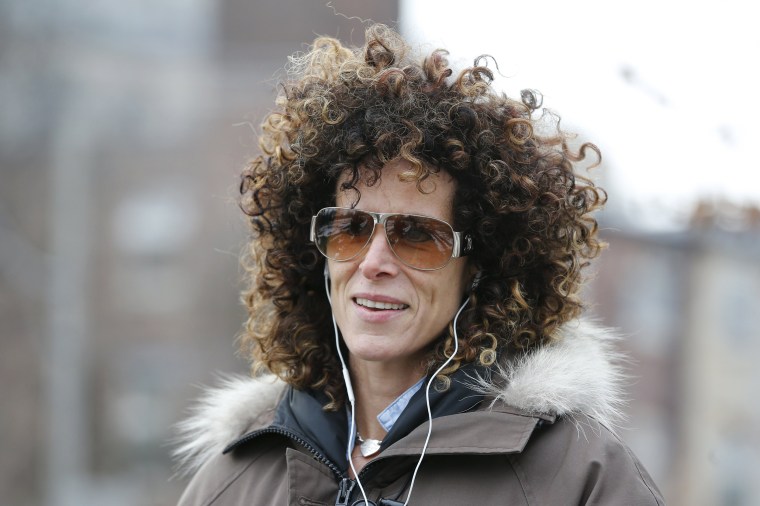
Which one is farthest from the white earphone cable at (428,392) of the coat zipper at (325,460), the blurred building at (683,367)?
the blurred building at (683,367)

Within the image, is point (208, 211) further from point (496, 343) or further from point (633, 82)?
point (496, 343)

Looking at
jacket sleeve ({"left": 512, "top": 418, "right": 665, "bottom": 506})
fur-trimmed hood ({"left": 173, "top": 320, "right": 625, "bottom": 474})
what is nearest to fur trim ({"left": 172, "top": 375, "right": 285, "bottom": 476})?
fur-trimmed hood ({"left": 173, "top": 320, "right": 625, "bottom": 474})

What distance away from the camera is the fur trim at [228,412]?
10.5 ft

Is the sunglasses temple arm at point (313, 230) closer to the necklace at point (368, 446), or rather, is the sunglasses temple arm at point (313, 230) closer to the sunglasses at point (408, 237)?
the sunglasses at point (408, 237)

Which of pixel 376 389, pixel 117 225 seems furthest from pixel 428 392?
pixel 117 225

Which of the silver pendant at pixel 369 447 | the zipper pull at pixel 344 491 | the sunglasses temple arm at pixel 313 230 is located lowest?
the zipper pull at pixel 344 491

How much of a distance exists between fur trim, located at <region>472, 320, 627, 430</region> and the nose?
1.28 feet

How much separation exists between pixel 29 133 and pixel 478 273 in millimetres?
20234

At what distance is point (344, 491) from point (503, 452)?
470mm

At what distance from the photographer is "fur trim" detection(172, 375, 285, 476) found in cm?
320

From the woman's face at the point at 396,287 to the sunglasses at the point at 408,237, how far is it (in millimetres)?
22

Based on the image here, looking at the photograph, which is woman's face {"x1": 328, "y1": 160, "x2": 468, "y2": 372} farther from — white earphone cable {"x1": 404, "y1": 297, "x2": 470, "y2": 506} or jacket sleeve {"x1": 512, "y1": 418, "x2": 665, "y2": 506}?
jacket sleeve {"x1": 512, "y1": 418, "x2": 665, "y2": 506}

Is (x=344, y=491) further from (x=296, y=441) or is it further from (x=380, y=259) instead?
(x=380, y=259)

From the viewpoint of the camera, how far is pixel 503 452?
2525mm
